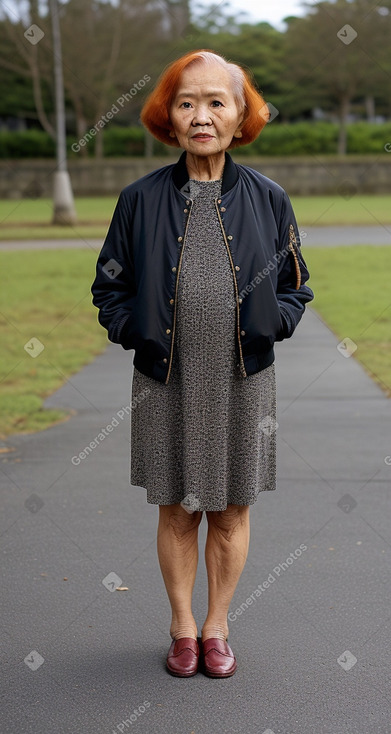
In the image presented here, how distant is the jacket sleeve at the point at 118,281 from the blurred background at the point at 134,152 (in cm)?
387

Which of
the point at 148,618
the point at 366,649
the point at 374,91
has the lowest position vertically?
the point at 374,91

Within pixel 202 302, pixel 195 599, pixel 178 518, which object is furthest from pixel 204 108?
pixel 195 599

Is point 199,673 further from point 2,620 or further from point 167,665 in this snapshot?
point 2,620

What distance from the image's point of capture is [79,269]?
50.5 ft

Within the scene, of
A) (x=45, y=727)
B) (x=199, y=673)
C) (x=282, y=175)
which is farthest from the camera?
(x=282, y=175)

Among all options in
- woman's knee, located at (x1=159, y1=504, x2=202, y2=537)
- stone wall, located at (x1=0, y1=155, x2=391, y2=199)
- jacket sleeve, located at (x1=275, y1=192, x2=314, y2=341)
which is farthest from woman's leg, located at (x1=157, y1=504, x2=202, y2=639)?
stone wall, located at (x1=0, y1=155, x2=391, y2=199)

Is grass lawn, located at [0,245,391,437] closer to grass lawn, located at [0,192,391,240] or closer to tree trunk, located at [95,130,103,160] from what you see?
grass lawn, located at [0,192,391,240]

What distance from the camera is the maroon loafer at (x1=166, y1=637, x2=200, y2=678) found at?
3297mm

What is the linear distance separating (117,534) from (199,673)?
1.41 metres

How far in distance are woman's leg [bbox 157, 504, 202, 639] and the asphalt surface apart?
178mm

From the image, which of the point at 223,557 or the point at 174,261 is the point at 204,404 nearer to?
the point at 174,261

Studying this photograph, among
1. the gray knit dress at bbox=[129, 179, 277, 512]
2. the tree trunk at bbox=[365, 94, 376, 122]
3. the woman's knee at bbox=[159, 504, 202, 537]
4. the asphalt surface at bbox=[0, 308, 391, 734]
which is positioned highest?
the gray knit dress at bbox=[129, 179, 277, 512]

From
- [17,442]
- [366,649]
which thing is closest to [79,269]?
[17,442]

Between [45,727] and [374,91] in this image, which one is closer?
[45,727]
